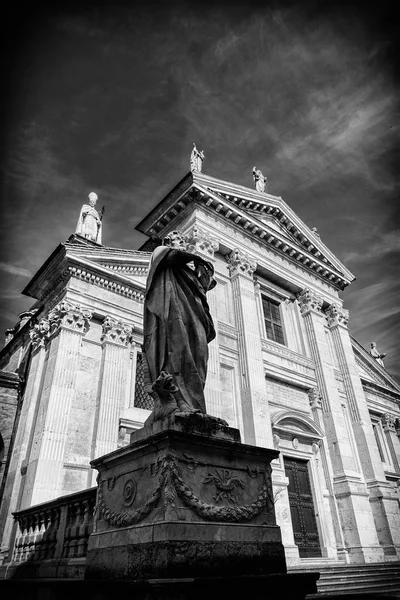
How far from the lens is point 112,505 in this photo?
3.95 m

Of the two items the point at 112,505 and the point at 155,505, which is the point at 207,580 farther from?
the point at 112,505

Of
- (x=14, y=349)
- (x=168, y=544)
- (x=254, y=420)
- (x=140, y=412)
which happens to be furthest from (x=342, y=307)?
(x=168, y=544)

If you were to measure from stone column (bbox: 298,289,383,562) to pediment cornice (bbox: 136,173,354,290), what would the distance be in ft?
6.48

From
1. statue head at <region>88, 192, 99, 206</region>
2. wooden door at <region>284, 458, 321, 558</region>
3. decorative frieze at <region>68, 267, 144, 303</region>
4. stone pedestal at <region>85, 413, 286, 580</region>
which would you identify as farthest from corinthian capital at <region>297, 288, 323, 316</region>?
stone pedestal at <region>85, 413, 286, 580</region>

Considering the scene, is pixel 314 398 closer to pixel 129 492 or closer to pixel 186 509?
pixel 129 492

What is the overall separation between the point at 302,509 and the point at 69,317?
982cm

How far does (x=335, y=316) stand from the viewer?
20516 millimetres

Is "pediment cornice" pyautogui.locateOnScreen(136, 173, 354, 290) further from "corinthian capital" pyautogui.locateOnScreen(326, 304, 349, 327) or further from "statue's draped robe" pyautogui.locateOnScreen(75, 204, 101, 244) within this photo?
"statue's draped robe" pyautogui.locateOnScreen(75, 204, 101, 244)

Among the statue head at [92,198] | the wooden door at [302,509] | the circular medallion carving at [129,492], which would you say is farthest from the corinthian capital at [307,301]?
the circular medallion carving at [129,492]

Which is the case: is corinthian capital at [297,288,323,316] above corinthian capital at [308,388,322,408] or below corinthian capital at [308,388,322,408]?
above

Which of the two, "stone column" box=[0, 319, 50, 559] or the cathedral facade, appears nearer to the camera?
"stone column" box=[0, 319, 50, 559]

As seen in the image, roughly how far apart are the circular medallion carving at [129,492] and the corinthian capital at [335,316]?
17944mm

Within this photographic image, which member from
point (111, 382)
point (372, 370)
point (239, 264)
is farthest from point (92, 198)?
point (372, 370)

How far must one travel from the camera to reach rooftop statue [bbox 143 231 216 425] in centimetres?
422
